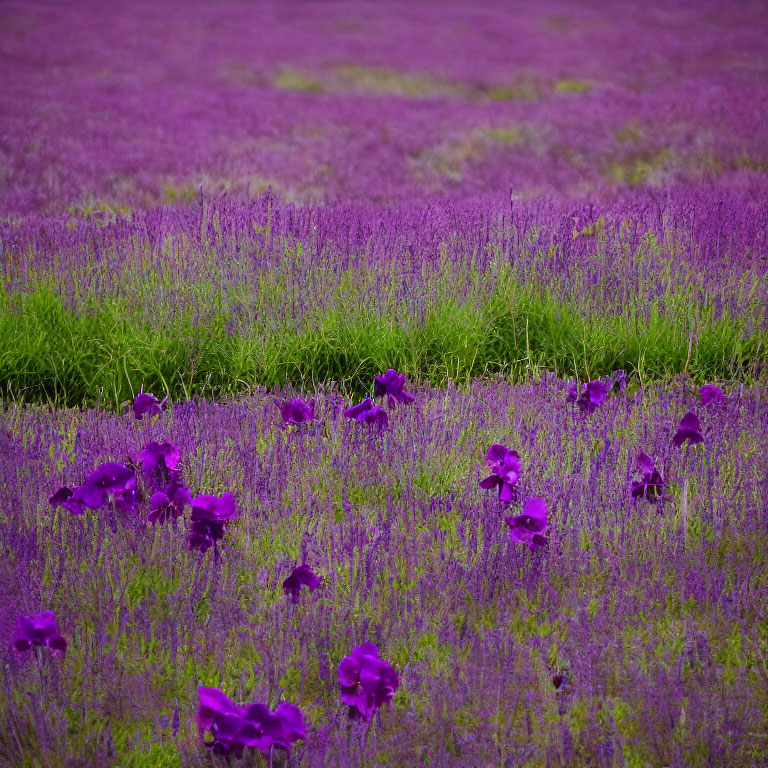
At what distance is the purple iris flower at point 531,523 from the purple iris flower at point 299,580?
64cm

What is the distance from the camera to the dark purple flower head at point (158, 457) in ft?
8.12

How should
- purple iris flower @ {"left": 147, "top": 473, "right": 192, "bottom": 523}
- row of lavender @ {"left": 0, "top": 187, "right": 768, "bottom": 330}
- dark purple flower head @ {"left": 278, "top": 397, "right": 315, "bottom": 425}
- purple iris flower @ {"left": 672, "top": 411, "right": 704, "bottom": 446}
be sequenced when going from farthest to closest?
row of lavender @ {"left": 0, "top": 187, "right": 768, "bottom": 330} → dark purple flower head @ {"left": 278, "top": 397, "right": 315, "bottom": 425} → purple iris flower @ {"left": 672, "top": 411, "right": 704, "bottom": 446} → purple iris flower @ {"left": 147, "top": 473, "right": 192, "bottom": 523}

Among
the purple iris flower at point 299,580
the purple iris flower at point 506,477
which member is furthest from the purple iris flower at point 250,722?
the purple iris flower at point 506,477

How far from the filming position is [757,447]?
2859 millimetres

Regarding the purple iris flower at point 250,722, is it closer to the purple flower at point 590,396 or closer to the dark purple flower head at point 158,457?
the dark purple flower head at point 158,457

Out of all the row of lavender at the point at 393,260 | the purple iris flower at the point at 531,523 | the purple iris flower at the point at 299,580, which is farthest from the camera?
the row of lavender at the point at 393,260

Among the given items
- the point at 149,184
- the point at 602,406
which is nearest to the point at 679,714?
the point at 602,406

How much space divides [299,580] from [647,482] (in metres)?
1.28

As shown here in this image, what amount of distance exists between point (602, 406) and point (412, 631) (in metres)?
1.62

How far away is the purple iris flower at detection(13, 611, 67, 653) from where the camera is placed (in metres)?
1.81

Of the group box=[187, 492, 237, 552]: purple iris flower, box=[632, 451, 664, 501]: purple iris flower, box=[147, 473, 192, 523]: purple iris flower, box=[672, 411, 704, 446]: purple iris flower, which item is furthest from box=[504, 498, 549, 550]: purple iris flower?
box=[147, 473, 192, 523]: purple iris flower

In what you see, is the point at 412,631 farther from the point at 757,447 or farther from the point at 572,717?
the point at 757,447

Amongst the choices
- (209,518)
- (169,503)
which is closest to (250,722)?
(209,518)

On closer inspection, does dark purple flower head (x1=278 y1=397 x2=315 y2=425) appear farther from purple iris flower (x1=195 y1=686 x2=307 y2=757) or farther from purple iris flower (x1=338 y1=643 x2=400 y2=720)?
purple iris flower (x1=195 y1=686 x2=307 y2=757)
